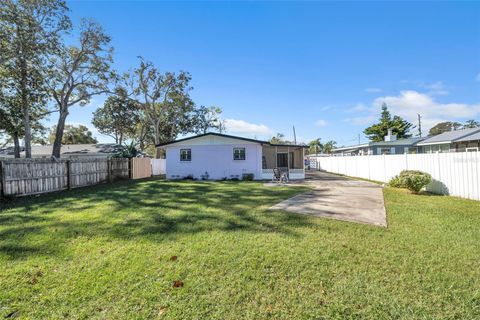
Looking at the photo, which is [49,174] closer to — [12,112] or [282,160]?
[12,112]

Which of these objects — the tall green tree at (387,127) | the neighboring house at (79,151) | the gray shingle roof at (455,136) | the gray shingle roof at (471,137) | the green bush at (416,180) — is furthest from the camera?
the tall green tree at (387,127)

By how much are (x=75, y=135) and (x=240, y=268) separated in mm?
55837

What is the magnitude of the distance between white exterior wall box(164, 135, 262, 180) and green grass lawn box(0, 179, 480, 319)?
429 inches

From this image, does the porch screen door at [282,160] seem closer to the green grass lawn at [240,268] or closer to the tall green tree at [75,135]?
the green grass lawn at [240,268]

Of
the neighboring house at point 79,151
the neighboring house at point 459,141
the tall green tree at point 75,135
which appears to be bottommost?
the neighboring house at point 459,141

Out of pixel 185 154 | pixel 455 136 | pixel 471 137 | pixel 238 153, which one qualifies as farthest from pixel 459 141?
pixel 185 154

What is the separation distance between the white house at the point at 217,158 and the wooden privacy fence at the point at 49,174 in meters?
4.45

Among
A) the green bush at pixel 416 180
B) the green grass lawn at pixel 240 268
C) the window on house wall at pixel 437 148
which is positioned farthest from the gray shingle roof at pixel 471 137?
the green grass lawn at pixel 240 268

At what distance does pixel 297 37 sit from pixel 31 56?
17739 millimetres

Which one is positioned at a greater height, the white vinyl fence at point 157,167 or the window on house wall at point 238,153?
the window on house wall at point 238,153

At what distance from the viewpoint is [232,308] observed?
2357 millimetres

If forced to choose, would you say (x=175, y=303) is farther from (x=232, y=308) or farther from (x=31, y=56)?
(x=31, y=56)

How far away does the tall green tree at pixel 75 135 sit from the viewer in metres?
46.2

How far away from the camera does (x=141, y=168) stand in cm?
1842
